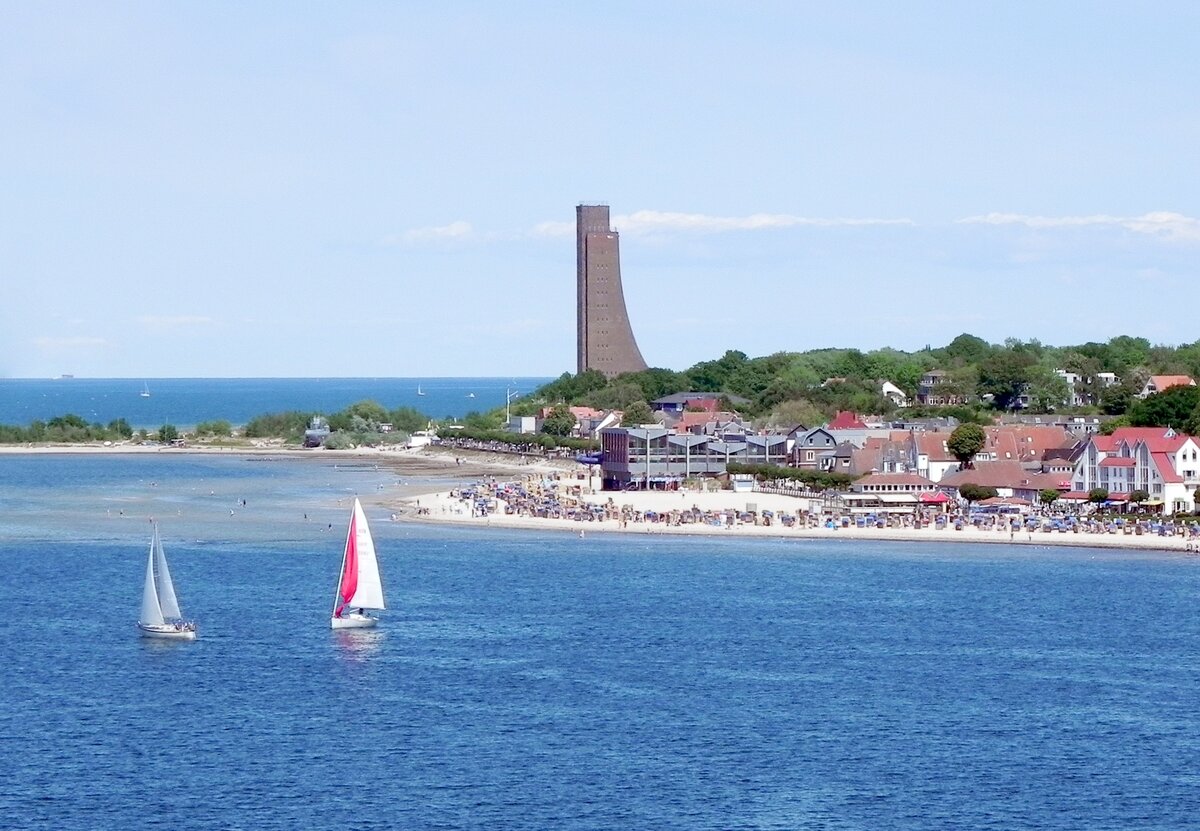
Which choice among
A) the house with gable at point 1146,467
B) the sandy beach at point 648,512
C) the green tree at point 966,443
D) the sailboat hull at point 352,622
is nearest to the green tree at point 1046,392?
the sandy beach at point 648,512

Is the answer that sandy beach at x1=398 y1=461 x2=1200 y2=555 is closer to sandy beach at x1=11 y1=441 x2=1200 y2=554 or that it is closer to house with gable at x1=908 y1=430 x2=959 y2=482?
sandy beach at x1=11 y1=441 x2=1200 y2=554

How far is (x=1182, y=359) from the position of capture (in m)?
175

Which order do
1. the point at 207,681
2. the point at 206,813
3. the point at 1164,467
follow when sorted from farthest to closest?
1. the point at 1164,467
2. the point at 207,681
3. the point at 206,813

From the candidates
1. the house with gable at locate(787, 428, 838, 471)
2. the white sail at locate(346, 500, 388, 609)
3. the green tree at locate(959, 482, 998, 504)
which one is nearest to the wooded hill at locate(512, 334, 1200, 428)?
the house with gable at locate(787, 428, 838, 471)

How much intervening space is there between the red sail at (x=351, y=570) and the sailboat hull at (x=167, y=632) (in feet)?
15.8

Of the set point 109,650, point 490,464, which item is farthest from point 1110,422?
point 109,650

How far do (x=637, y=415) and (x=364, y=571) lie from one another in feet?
331

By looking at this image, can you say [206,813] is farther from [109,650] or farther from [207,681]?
[109,650]

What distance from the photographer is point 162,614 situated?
60.8m

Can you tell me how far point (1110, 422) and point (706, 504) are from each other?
98.5ft

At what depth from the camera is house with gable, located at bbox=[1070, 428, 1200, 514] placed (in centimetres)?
9312

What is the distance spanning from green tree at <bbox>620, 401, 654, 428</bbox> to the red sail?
310ft

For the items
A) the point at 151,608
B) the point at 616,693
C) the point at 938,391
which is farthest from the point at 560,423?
the point at 616,693

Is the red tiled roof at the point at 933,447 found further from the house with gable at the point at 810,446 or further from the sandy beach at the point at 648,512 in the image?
the sandy beach at the point at 648,512
